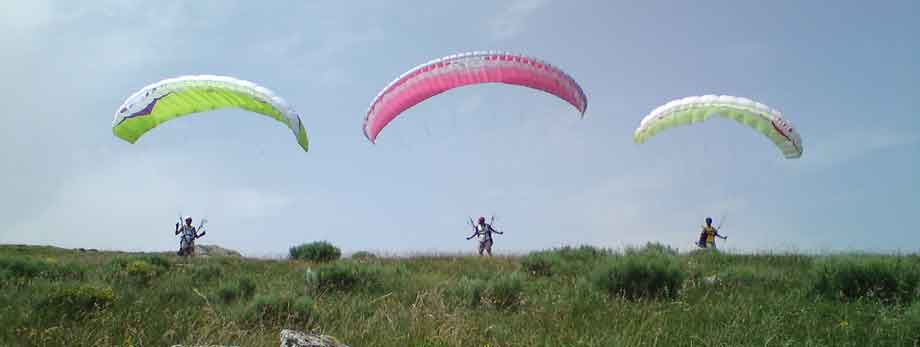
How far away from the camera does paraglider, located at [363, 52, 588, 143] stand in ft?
42.2

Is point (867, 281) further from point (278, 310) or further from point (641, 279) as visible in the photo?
point (278, 310)

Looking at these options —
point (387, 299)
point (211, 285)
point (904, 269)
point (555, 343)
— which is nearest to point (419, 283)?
point (387, 299)

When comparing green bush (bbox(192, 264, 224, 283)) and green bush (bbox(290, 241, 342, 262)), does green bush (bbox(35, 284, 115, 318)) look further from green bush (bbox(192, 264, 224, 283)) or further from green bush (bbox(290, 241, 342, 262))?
green bush (bbox(290, 241, 342, 262))

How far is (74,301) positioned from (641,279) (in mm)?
7424

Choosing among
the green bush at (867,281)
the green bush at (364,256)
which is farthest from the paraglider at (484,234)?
the green bush at (867,281)

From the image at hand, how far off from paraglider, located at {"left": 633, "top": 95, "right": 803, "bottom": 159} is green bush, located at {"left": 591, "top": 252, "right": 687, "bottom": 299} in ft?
29.2

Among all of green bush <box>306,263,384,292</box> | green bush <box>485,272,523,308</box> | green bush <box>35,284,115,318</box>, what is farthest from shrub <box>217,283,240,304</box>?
green bush <box>485,272,523,308</box>

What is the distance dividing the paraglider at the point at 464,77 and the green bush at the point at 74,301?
288 inches

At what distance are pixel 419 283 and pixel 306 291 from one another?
6.25 feet

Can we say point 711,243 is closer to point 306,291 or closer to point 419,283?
point 419,283

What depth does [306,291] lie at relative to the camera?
895 cm

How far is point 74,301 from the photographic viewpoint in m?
7.23

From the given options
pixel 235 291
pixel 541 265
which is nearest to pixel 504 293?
pixel 235 291

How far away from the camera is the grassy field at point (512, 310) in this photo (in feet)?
17.5
